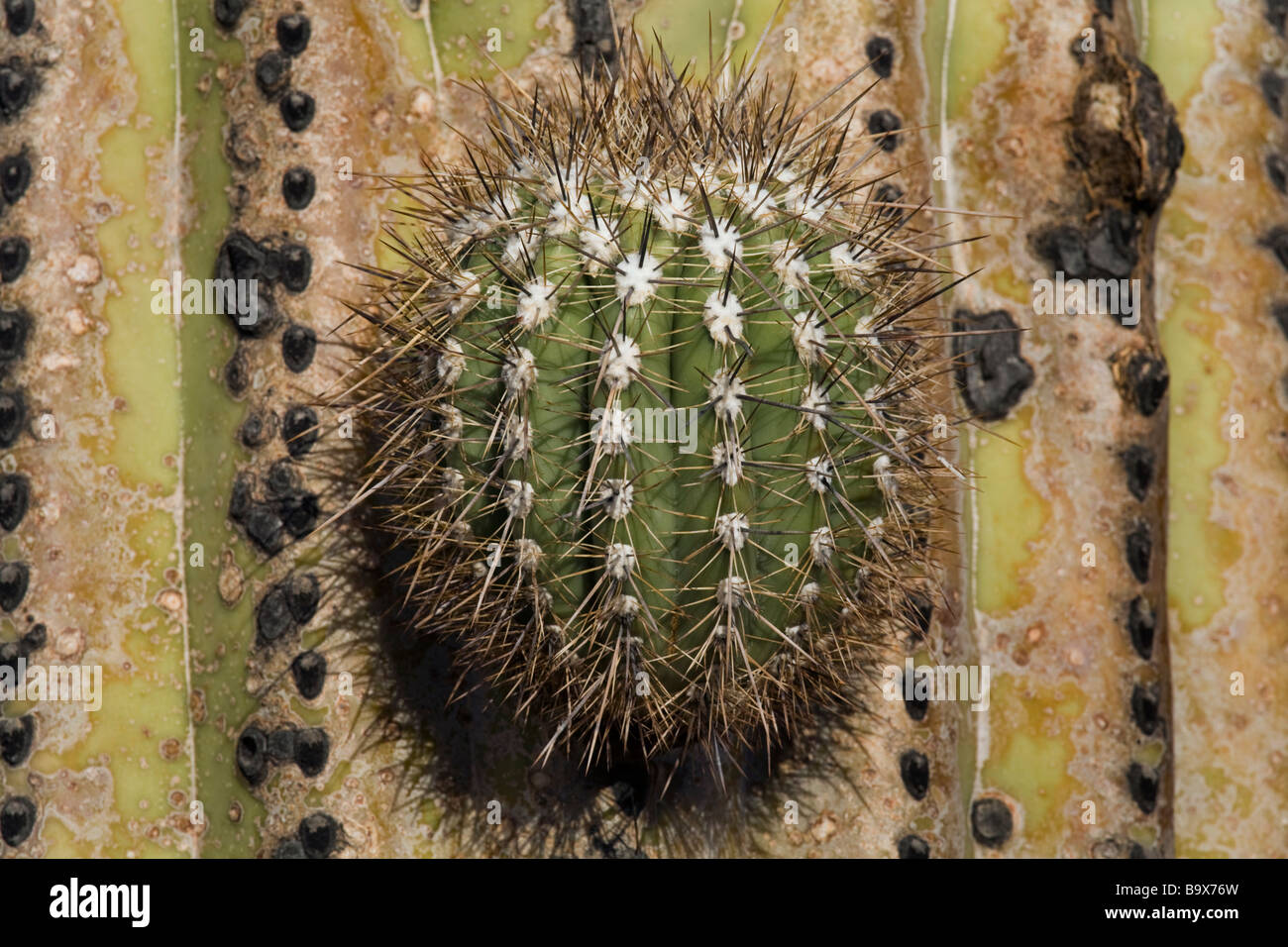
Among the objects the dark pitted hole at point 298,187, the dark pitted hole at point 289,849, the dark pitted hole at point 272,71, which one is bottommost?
the dark pitted hole at point 289,849

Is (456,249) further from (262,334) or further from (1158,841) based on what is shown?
(1158,841)

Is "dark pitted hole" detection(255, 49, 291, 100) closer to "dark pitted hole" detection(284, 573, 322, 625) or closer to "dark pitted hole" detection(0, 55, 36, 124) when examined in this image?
"dark pitted hole" detection(0, 55, 36, 124)

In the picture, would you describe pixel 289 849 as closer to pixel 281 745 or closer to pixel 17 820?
pixel 281 745

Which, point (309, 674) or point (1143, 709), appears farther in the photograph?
point (1143, 709)

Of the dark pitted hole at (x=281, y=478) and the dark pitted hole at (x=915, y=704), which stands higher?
the dark pitted hole at (x=281, y=478)

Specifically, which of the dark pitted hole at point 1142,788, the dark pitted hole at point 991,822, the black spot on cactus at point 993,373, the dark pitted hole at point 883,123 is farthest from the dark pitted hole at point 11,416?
the dark pitted hole at point 1142,788

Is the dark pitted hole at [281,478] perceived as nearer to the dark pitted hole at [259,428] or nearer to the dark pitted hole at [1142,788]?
the dark pitted hole at [259,428]

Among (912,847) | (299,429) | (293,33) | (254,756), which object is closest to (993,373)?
(912,847)
